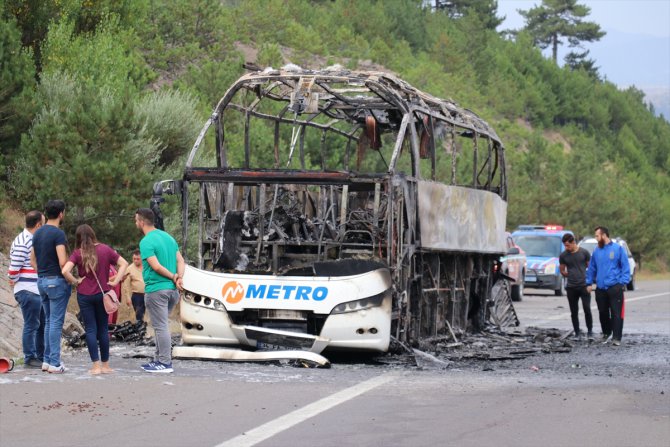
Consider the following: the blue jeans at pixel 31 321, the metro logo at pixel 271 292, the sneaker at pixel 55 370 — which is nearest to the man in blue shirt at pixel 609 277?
the metro logo at pixel 271 292

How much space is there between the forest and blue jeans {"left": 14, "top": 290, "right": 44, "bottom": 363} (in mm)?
8340

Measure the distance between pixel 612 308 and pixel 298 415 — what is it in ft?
35.2

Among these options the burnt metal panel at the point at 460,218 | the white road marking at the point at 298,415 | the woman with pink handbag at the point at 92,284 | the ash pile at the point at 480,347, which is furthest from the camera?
the burnt metal panel at the point at 460,218

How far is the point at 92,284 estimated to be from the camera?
13141mm

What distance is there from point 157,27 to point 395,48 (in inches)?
1455

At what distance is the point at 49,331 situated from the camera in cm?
1324

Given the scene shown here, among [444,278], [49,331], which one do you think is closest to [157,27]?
[444,278]

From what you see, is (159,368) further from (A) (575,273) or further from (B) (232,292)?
(A) (575,273)

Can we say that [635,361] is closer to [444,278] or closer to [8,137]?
[444,278]

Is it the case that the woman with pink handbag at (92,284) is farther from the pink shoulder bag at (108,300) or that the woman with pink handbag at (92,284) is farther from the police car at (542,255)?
the police car at (542,255)

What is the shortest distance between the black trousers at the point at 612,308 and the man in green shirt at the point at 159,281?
846 centimetres

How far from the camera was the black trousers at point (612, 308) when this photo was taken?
19.7 meters

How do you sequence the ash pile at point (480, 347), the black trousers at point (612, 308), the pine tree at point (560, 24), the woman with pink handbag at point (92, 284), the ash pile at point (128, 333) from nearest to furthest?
1. the woman with pink handbag at point (92, 284)
2. the ash pile at point (480, 347)
3. the ash pile at point (128, 333)
4. the black trousers at point (612, 308)
5. the pine tree at point (560, 24)

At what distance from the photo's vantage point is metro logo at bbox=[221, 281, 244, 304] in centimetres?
1497
